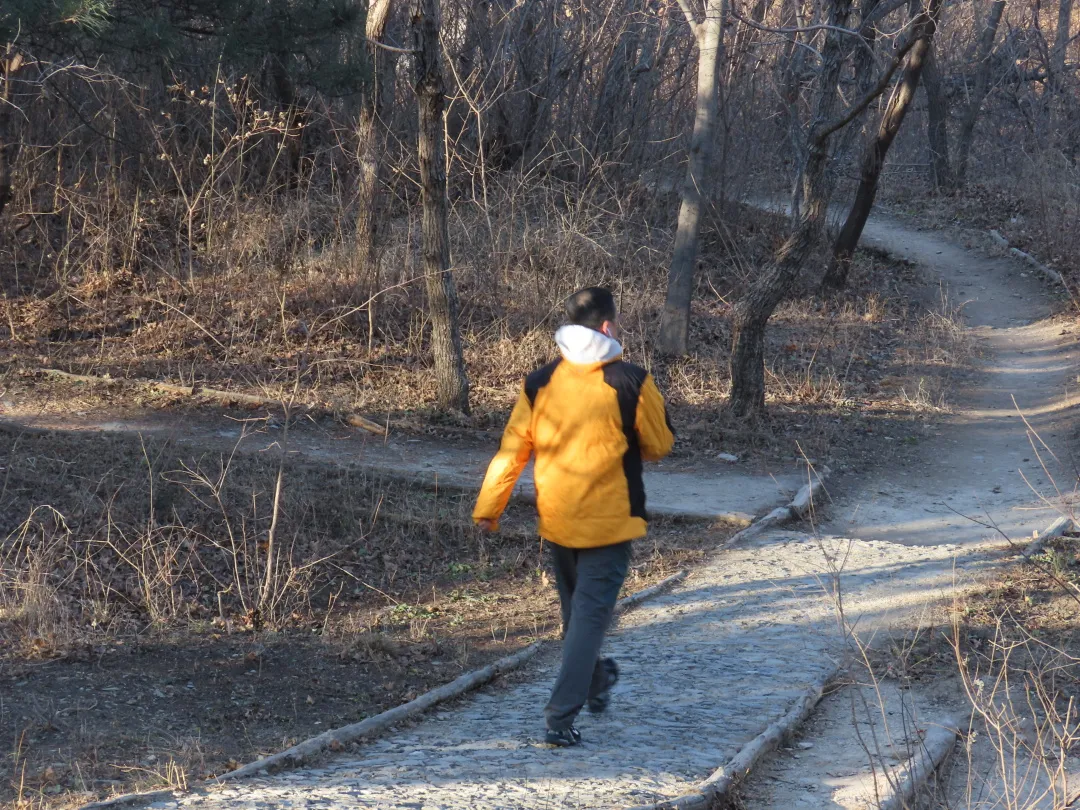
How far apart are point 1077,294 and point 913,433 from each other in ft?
22.9

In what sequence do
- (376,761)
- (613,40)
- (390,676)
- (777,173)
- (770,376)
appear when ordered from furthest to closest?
(777,173), (613,40), (770,376), (390,676), (376,761)

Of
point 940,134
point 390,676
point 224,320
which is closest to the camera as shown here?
point 390,676

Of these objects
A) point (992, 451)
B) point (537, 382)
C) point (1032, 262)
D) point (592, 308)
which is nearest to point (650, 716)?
point (537, 382)

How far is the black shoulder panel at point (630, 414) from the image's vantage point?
4.13 m

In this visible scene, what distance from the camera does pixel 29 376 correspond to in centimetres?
1154

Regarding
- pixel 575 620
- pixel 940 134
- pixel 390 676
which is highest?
pixel 940 134

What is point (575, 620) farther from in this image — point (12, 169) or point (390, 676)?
point (12, 169)

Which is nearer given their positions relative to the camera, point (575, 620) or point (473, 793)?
point (473, 793)

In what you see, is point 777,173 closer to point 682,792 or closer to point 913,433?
point 913,433

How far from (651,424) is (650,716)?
1390 mm

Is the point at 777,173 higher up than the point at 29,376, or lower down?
higher up

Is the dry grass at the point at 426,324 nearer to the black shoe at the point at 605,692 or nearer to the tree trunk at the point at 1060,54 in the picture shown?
the black shoe at the point at 605,692

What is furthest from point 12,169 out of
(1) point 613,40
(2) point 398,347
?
(1) point 613,40

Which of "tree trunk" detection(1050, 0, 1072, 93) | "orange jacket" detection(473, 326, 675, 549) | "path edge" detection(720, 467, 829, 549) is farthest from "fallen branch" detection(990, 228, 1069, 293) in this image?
"orange jacket" detection(473, 326, 675, 549)
